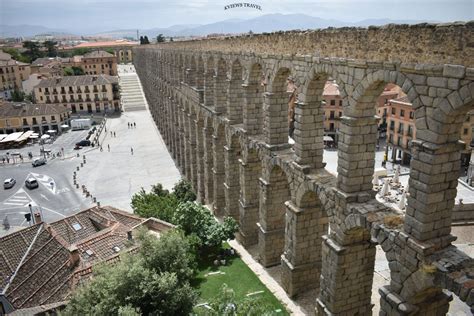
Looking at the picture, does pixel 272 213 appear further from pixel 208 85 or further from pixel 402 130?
pixel 402 130

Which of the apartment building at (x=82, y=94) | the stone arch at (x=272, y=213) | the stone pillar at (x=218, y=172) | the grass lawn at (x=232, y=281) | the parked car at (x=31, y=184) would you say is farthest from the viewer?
the apartment building at (x=82, y=94)

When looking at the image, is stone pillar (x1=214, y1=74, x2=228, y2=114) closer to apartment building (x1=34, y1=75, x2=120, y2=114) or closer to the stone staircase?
apartment building (x1=34, y1=75, x2=120, y2=114)

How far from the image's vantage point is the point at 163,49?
198 ft

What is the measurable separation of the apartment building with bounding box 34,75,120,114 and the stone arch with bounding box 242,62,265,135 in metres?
81.8

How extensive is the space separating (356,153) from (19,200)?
4470cm

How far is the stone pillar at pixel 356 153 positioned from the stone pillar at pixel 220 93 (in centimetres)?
1733

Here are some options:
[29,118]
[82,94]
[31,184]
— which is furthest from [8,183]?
[82,94]

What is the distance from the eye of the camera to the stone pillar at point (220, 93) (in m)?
32.8

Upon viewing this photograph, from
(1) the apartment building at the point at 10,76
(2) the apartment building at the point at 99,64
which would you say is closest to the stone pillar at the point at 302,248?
(1) the apartment building at the point at 10,76

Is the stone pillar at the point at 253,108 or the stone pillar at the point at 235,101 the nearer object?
the stone pillar at the point at 253,108

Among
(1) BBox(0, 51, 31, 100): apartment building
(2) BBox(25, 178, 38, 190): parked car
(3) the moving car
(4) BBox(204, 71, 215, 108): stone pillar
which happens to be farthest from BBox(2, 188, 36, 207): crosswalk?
(1) BBox(0, 51, 31, 100): apartment building

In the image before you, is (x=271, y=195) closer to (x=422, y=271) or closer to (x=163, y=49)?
(x=422, y=271)

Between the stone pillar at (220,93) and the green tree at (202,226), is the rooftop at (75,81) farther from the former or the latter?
the green tree at (202,226)

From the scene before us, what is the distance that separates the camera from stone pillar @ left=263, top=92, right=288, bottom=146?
77.5 ft
